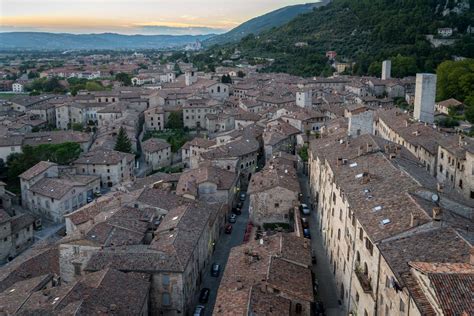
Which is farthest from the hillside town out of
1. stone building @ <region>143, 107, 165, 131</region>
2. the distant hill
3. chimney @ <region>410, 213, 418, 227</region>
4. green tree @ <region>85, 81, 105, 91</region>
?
the distant hill

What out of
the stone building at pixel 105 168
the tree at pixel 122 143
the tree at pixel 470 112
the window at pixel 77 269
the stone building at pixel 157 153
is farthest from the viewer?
the tree at pixel 122 143

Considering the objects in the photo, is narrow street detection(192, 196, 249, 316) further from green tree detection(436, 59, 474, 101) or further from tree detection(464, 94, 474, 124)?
green tree detection(436, 59, 474, 101)

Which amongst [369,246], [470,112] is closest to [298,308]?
[369,246]

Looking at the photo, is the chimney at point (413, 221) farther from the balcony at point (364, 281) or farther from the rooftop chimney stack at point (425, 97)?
the rooftop chimney stack at point (425, 97)

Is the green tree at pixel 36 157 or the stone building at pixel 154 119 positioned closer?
the green tree at pixel 36 157

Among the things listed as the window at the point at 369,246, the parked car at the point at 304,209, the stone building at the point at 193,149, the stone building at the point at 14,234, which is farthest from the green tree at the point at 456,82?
the stone building at the point at 14,234

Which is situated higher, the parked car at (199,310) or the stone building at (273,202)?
the stone building at (273,202)

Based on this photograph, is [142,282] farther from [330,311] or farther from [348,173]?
[348,173]
